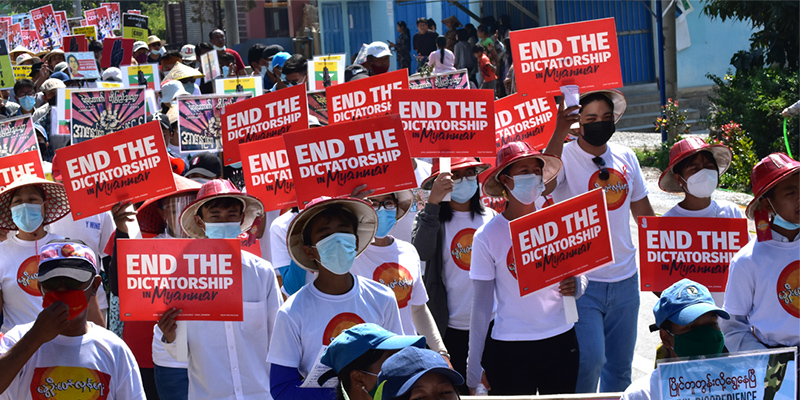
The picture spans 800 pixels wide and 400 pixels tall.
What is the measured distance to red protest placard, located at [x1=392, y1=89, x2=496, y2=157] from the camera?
6.10 metres

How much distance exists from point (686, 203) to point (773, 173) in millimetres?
1144

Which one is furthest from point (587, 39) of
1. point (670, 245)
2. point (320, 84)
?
point (320, 84)

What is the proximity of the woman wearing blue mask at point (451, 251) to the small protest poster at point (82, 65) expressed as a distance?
38.1 feet

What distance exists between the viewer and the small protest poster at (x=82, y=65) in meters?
15.8

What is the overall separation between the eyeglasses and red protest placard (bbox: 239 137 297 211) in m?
1.92

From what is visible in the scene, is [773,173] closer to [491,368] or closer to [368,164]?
[491,368]

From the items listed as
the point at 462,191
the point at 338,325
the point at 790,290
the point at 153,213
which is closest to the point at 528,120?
the point at 462,191

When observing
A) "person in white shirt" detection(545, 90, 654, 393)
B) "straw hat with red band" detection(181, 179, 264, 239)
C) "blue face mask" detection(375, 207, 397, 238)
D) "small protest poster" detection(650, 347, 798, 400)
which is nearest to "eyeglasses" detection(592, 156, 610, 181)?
"person in white shirt" detection(545, 90, 654, 393)

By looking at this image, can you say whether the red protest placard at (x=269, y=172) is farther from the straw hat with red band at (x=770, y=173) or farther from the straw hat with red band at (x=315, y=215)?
the straw hat with red band at (x=770, y=173)

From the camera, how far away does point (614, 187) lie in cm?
587

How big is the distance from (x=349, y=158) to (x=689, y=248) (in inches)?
77.1

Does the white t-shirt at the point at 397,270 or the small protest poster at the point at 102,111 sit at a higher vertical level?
the small protest poster at the point at 102,111

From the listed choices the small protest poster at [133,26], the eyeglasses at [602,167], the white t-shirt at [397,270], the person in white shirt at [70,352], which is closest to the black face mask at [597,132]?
the eyeglasses at [602,167]

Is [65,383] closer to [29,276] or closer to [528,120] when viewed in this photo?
[29,276]
